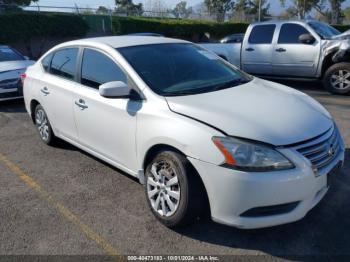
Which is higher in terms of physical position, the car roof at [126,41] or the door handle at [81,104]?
the car roof at [126,41]

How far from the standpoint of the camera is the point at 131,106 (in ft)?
11.7

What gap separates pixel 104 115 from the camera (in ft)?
12.8

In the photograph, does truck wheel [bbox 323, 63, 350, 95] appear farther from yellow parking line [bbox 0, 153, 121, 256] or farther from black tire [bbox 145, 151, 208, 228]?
yellow parking line [bbox 0, 153, 121, 256]

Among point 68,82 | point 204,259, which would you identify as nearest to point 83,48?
point 68,82

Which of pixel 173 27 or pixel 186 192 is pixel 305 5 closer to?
pixel 173 27

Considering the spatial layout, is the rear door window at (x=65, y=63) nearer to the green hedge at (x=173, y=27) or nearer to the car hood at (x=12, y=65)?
the car hood at (x=12, y=65)

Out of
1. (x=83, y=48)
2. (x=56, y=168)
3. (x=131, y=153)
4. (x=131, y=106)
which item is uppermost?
(x=83, y=48)

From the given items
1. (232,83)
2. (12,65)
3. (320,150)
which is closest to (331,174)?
(320,150)

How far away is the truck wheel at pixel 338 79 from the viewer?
8156 millimetres

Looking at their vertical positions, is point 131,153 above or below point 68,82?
below

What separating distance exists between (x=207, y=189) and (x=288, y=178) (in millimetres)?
624

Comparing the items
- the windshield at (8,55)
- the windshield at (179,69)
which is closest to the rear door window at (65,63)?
the windshield at (179,69)

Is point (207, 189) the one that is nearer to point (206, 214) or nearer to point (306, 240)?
point (206, 214)

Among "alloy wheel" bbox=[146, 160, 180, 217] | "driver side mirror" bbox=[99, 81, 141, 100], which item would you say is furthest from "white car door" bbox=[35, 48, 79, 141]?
"alloy wheel" bbox=[146, 160, 180, 217]
